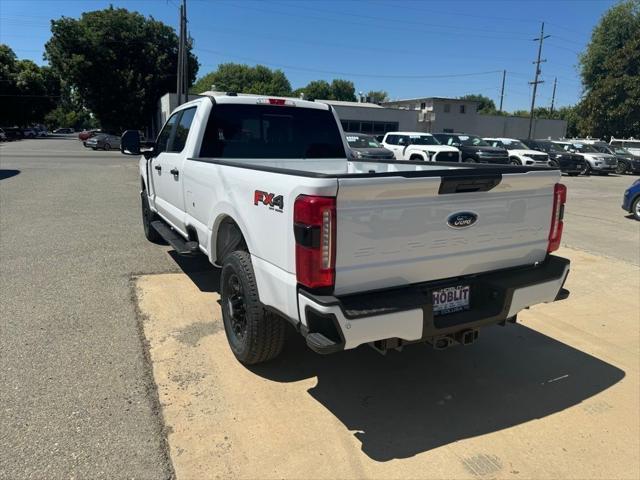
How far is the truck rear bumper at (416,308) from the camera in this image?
2.63 m

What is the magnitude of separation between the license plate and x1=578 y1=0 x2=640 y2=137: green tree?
45.4m

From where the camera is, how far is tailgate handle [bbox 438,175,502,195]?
113 inches

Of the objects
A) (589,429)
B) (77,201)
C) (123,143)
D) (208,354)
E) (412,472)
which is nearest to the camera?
(412,472)

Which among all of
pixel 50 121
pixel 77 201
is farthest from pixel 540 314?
pixel 50 121

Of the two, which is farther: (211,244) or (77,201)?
(77,201)

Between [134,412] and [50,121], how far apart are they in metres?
130

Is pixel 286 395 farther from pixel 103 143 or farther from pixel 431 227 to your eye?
pixel 103 143

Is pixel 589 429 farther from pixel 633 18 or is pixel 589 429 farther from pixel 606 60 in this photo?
pixel 633 18

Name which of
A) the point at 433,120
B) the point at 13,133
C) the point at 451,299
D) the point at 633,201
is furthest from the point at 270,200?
the point at 13,133

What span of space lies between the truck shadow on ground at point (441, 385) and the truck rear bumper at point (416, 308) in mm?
633

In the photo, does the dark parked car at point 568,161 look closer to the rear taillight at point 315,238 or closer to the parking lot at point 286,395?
the parking lot at point 286,395

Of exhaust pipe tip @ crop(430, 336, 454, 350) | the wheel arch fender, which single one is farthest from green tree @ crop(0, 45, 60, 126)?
exhaust pipe tip @ crop(430, 336, 454, 350)

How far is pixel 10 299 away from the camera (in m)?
4.98

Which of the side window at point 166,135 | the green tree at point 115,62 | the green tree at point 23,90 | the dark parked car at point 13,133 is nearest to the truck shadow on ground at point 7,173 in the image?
the side window at point 166,135
